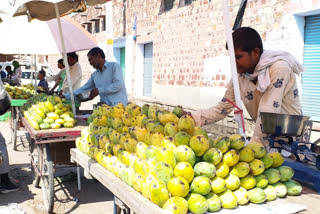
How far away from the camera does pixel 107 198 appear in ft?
15.4

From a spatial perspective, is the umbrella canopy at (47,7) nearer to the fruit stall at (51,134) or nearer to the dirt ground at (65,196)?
the fruit stall at (51,134)

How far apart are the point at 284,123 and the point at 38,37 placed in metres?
5.36

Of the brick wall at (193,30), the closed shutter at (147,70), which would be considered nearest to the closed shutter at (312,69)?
the brick wall at (193,30)

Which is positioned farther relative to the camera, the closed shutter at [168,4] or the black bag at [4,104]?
the closed shutter at [168,4]

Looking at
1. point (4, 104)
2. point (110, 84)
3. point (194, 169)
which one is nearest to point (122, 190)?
point (194, 169)

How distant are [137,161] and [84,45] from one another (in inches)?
184

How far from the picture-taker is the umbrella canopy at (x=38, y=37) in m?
6.11

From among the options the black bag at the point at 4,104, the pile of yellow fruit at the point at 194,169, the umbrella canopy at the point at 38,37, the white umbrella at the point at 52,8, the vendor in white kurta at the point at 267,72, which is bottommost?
the pile of yellow fruit at the point at 194,169

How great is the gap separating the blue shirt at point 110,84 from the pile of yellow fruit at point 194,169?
10.2 feet

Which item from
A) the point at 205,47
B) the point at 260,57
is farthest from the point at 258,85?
the point at 205,47

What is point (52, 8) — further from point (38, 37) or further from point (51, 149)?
point (51, 149)

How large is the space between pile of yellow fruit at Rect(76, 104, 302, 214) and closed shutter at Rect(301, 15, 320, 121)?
4.99 metres

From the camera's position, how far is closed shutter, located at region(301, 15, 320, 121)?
20.9 feet

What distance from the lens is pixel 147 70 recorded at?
42.7 feet
